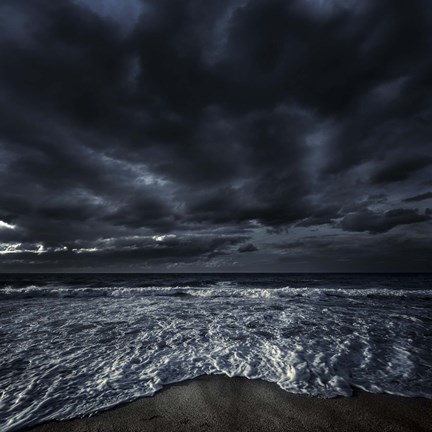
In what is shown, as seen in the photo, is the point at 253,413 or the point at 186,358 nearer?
the point at 253,413

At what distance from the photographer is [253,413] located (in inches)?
156

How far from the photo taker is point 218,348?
7.29 metres

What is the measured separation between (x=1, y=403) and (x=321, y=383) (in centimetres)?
554

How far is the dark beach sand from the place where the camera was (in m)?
3.65

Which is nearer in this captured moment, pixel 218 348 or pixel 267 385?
pixel 267 385

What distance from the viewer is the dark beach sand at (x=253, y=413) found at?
3.65 metres

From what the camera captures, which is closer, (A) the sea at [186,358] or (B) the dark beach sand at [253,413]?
(B) the dark beach sand at [253,413]

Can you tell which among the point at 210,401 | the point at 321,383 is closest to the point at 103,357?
the point at 210,401

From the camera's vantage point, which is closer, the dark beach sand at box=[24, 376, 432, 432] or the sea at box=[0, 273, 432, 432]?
the dark beach sand at box=[24, 376, 432, 432]

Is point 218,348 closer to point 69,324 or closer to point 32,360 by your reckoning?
point 32,360

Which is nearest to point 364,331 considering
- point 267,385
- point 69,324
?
point 267,385

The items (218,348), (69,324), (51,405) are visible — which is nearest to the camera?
(51,405)

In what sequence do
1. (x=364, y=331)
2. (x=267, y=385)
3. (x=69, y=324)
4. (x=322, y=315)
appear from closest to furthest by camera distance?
(x=267, y=385), (x=364, y=331), (x=69, y=324), (x=322, y=315)

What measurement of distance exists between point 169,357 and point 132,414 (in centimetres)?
268
